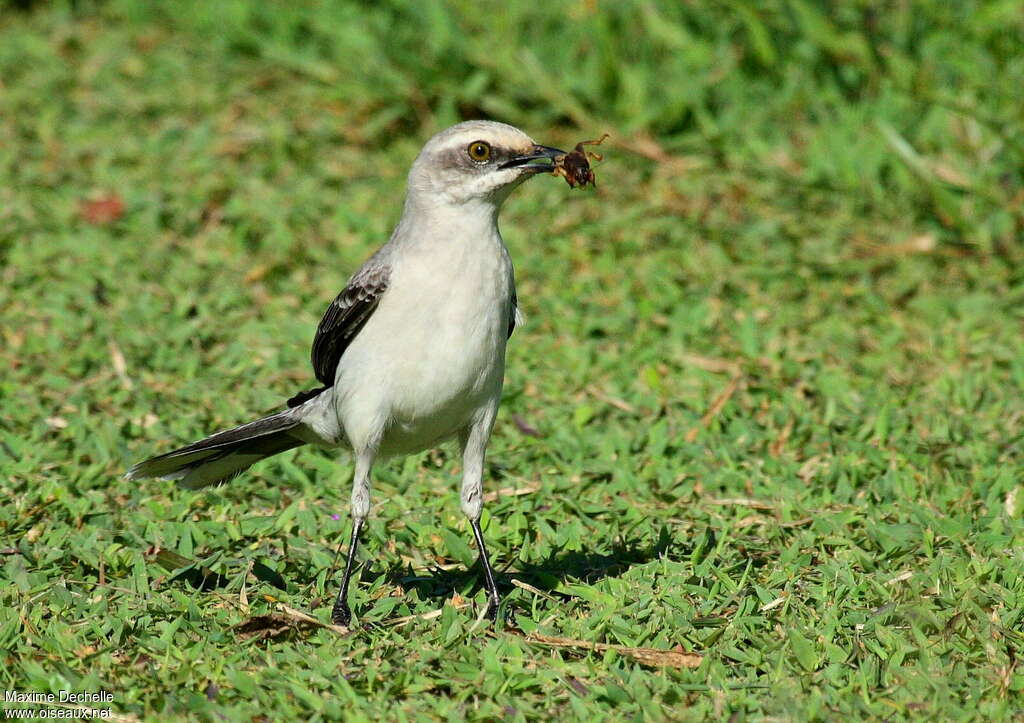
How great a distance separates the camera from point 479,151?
5375mm

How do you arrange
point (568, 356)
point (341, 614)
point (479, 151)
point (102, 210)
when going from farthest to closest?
point (102, 210) < point (568, 356) < point (479, 151) < point (341, 614)

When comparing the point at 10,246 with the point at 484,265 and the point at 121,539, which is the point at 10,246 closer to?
the point at 121,539

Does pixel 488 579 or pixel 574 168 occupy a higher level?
pixel 574 168

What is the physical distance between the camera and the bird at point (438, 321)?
5.25m

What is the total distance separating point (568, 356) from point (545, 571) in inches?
91.4

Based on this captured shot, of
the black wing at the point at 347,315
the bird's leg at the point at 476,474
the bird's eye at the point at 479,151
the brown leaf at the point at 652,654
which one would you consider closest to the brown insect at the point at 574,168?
the bird's eye at the point at 479,151

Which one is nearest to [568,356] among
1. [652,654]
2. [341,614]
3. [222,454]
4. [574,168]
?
[574,168]

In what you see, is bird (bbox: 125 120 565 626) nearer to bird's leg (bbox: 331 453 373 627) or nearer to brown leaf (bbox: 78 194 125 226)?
bird's leg (bbox: 331 453 373 627)

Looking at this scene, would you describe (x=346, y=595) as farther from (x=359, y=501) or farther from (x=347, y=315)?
(x=347, y=315)

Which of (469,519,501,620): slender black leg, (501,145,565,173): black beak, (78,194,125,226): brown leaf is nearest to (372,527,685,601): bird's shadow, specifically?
(469,519,501,620): slender black leg

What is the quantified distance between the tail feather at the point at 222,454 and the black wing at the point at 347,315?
289 mm

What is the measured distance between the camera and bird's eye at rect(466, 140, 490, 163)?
5359 mm

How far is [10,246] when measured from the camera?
868 cm

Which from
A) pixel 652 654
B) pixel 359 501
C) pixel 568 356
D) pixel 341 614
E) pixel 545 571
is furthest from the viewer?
pixel 568 356
